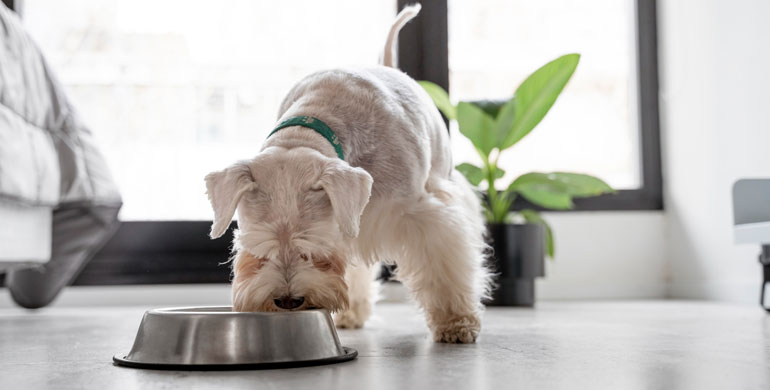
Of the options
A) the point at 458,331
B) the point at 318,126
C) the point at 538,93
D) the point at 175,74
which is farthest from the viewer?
the point at 175,74

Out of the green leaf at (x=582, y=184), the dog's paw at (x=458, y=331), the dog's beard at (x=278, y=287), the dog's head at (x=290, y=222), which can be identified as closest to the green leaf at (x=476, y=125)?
the green leaf at (x=582, y=184)

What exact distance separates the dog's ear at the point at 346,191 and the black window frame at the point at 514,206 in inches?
98.0

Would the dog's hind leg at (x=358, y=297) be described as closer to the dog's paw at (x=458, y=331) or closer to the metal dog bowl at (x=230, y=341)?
the dog's paw at (x=458, y=331)

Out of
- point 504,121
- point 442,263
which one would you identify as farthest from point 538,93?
point 442,263

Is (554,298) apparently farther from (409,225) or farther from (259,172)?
(259,172)

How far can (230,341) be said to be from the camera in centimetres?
151

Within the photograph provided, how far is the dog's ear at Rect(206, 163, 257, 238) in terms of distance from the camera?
176 centimetres

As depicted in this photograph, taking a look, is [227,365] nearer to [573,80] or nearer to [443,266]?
[443,266]

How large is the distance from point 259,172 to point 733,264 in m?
2.81

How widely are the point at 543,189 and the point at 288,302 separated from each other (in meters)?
2.23

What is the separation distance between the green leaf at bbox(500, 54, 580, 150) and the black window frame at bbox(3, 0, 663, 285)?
3.24 feet

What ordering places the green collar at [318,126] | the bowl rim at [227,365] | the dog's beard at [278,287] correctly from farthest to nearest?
the green collar at [318,126]
the dog's beard at [278,287]
the bowl rim at [227,365]

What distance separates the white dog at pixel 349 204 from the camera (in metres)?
1.71

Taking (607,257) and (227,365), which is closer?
(227,365)
